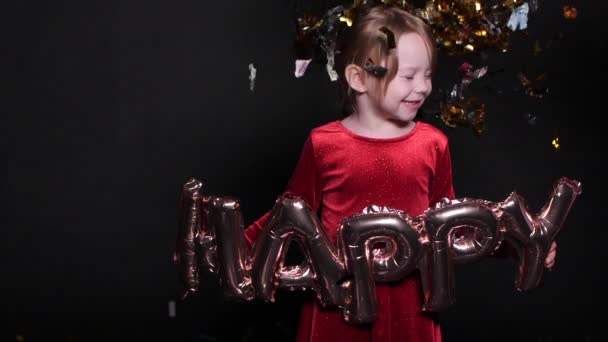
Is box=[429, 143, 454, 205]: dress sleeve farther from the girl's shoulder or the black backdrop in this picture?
the black backdrop

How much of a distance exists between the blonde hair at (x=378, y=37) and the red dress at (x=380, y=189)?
97 millimetres

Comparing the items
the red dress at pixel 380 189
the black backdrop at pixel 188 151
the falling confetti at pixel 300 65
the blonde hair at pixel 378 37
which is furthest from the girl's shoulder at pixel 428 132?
the black backdrop at pixel 188 151

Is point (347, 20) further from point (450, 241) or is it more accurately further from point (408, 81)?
point (450, 241)

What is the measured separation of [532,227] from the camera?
188cm

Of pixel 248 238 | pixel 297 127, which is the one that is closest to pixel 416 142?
pixel 248 238

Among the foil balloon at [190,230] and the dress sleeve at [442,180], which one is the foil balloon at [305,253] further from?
the dress sleeve at [442,180]

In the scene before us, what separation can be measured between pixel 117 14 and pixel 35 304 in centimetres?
75

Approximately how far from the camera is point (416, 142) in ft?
6.33

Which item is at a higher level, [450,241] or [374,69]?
[374,69]

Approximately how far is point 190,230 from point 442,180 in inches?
18.2

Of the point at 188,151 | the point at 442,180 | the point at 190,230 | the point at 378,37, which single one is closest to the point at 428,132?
the point at 442,180

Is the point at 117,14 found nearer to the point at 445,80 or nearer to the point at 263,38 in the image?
the point at 263,38

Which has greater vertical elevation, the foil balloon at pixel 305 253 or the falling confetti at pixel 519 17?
the falling confetti at pixel 519 17

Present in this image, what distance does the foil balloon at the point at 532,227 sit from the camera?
1866mm
